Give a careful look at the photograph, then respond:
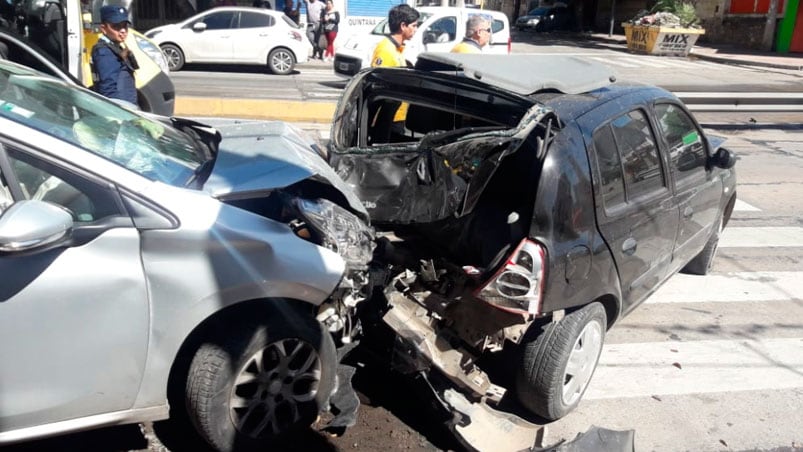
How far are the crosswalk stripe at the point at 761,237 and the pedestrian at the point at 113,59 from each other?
5.64 m

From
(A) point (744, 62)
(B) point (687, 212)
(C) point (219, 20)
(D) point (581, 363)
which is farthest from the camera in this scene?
(A) point (744, 62)

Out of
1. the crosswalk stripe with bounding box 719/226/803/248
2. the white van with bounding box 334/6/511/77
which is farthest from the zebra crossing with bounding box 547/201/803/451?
the white van with bounding box 334/6/511/77

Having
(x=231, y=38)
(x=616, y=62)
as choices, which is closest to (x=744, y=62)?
(x=616, y=62)

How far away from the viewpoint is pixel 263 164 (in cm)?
346

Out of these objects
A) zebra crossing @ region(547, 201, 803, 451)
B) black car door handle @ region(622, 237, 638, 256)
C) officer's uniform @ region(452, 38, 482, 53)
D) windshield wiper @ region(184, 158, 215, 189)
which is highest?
officer's uniform @ region(452, 38, 482, 53)

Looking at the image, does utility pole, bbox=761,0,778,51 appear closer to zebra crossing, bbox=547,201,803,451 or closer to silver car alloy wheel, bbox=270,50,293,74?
silver car alloy wheel, bbox=270,50,293,74

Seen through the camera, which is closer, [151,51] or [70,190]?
[70,190]

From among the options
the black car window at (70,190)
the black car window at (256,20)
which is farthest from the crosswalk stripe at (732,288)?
the black car window at (256,20)

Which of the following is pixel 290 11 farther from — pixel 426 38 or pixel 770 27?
pixel 770 27

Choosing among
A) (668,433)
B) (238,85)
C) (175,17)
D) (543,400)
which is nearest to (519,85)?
(543,400)

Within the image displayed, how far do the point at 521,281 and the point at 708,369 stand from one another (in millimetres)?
1937

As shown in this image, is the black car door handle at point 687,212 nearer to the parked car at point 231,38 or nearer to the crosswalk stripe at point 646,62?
the parked car at point 231,38

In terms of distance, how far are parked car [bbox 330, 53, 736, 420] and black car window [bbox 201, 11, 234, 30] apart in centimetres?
1444

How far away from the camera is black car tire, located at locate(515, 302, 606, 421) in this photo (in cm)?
363
